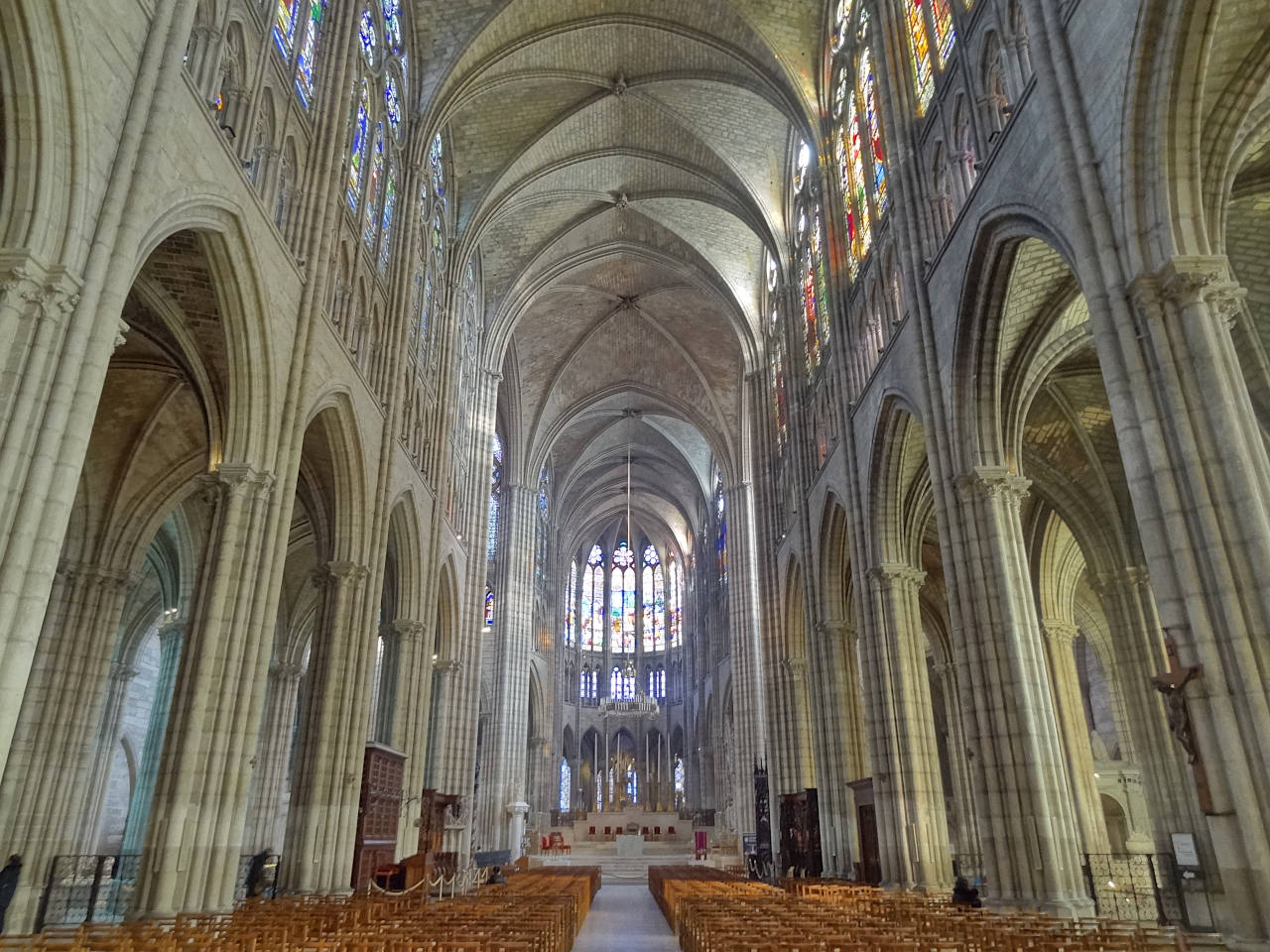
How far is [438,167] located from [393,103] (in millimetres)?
4282

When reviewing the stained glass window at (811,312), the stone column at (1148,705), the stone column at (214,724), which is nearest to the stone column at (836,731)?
the stone column at (1148,705)

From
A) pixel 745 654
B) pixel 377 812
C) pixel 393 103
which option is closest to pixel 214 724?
pixel 377 812

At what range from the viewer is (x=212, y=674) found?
11.1m

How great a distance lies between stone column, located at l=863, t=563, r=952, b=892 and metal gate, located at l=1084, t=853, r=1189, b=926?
2.59 m

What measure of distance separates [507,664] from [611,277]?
15.9m

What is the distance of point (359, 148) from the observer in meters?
17.2

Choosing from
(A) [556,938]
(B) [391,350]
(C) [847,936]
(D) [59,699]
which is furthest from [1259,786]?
(D) [59,699]

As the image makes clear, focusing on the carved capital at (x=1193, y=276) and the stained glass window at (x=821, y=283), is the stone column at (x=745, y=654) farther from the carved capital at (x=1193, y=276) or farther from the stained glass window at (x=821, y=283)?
the carved capital at (x=1193, y=276)

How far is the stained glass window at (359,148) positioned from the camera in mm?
16609

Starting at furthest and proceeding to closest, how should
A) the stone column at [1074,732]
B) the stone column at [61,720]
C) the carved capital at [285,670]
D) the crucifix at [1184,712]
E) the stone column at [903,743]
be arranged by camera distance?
1. the carved capital at [285,670]
2. the stone column at [1074,732]
3. the stone column at [61,720]
4. the stone column at [903,743]
5. the crucifix at [1184,712]

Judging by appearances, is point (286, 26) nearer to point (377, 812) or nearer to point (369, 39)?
point (369, 39)

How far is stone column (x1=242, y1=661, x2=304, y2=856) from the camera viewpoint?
2638 centimetres

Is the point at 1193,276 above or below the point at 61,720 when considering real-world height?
above

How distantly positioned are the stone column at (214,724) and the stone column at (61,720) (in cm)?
740
